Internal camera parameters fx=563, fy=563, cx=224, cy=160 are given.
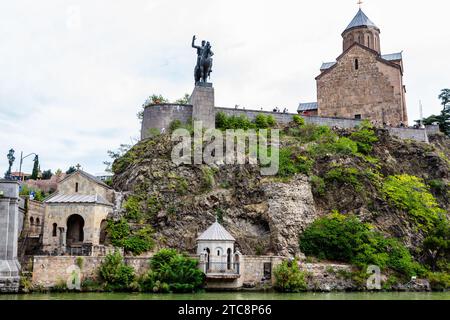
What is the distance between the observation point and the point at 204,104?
37438mm

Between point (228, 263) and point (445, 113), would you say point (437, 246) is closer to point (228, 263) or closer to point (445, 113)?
point (228, 263)

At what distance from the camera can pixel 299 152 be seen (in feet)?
120

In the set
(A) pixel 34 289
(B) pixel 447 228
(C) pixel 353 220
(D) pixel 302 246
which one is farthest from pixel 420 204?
(A) pixel 34 289

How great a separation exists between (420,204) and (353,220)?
6.26 meters

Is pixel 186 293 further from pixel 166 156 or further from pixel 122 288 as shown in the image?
pixel 166 156

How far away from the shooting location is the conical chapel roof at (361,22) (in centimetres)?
4983

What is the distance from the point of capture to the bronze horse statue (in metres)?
36.2

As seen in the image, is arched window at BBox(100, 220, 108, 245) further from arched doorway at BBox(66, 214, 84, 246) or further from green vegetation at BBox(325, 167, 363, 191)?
green vegetation at BBox(325, 167, 363, 191)

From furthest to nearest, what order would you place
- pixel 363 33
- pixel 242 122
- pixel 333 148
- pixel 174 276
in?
pixel 363 33, pixel 242 122, pixel 333 148, pixel 174 276

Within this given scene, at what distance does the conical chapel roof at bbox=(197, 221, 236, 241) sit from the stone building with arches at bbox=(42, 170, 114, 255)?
5.53 m

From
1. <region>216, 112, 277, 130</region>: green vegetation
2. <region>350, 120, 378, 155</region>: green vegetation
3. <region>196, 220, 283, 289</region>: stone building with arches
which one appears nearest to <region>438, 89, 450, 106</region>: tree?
<region>350, 120, 378, 155</region>: green vegetation

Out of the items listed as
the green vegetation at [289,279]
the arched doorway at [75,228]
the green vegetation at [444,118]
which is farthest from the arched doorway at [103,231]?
the green vegetation at [444,118]

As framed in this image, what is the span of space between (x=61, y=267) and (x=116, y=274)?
8.96 feet

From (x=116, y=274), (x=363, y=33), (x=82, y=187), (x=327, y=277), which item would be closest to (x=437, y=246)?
(x=327, y=277)
